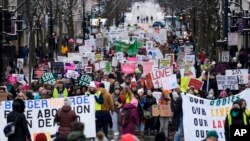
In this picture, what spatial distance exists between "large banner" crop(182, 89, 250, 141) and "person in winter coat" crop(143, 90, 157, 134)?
477 cm

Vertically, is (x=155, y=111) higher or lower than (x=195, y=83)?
lower

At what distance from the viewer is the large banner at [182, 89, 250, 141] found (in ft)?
63.6

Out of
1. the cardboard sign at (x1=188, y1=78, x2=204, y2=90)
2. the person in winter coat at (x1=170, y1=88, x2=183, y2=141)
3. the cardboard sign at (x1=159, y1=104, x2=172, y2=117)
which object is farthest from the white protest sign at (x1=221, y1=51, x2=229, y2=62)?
the person in winter coat at (x1=170, y1=88, x2=183, y2=141)

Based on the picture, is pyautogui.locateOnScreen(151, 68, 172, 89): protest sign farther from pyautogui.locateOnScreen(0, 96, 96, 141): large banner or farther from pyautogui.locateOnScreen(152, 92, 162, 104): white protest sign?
pyautogui.locateOnScreen(0, 96, 96, 141): large banner

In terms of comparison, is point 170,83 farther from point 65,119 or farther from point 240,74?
point 65,119

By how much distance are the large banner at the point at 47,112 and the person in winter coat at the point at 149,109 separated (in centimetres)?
367

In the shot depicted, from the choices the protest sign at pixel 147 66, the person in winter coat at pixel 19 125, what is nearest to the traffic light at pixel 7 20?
the protest sign at pixel 147 66

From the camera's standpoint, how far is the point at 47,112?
20.8m

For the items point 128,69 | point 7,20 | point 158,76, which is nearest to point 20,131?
point 158,76

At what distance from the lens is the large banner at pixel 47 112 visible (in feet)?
67.3

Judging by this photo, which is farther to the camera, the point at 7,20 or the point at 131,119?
the point at 7,20

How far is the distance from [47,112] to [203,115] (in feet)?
11.1

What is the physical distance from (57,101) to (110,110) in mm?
2292

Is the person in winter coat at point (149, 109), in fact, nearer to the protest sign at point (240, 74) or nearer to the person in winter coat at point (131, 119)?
the person in winter coat at point (131, 119)
